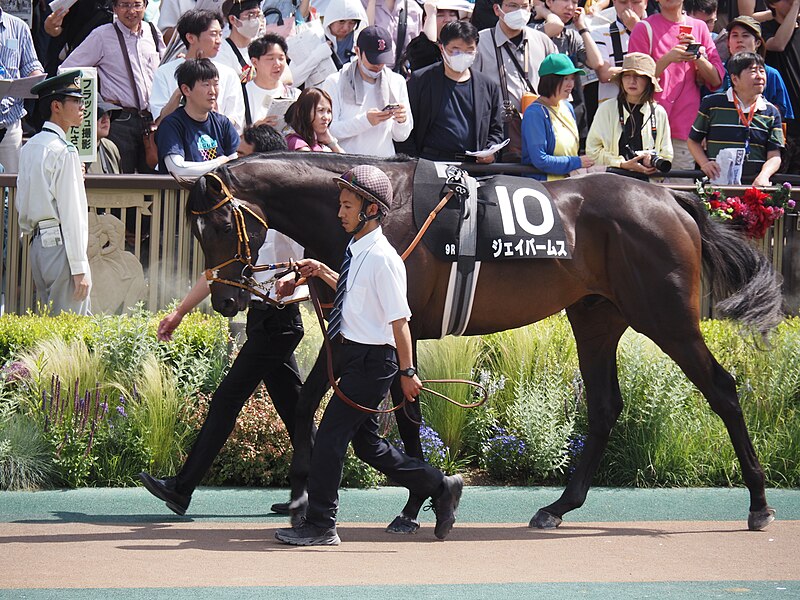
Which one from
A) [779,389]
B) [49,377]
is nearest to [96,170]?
[49,377]

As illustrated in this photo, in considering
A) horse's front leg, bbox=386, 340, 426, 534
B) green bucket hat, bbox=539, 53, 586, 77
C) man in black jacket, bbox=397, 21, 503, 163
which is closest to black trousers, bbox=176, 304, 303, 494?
horse's front leg, bbox=386, 340, 426, 534

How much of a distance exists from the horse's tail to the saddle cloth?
38.3 inches

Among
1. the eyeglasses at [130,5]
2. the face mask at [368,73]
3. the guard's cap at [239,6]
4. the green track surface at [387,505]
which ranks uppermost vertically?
the guard's cap at [239,6]

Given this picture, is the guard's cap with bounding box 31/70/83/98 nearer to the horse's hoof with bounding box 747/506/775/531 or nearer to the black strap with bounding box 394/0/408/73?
the black strap with bounding box 394/0/408/73

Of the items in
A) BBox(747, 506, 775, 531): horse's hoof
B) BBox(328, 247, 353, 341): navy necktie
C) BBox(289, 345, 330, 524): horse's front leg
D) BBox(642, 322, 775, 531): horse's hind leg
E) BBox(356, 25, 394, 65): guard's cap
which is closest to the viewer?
BBox(328, 247, 353, 341): navy necktie

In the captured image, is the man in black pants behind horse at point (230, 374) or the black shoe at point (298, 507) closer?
the black shoe at point (298, 507)

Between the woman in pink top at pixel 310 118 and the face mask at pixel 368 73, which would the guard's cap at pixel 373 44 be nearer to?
the face mask at pixel 368 73

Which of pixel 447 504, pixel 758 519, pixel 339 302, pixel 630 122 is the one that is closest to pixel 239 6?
pixel 630 122

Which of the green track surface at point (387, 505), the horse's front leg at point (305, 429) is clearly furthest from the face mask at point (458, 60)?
the horse's front leg at point (305, 429)

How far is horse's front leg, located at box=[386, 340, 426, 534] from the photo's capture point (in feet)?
20.5

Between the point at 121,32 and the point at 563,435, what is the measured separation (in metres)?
5.51

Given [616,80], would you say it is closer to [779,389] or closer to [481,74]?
[481,74]

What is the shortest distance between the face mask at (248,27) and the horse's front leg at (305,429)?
5352 mm

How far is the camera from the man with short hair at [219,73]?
9.88 meters
